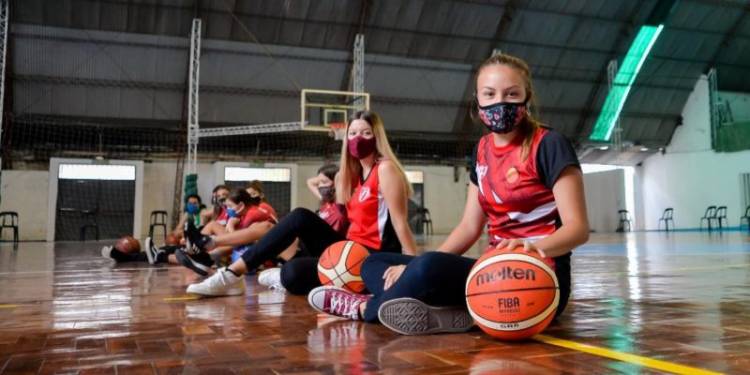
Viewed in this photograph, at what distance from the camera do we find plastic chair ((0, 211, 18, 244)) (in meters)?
15.0

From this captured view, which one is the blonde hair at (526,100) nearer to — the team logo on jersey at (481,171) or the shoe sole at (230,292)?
the team logo on jersey at (481,171)

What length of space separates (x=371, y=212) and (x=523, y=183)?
45.4 inches

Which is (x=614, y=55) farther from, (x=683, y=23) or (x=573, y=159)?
(x=573, y=159)

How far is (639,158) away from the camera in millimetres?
23688

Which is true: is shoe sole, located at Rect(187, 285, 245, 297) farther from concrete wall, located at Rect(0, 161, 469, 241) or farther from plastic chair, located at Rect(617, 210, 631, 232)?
plastic chair, located at Rect(617, 210, 631, 232)

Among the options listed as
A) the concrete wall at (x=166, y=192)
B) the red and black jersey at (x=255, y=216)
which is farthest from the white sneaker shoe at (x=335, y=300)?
the concrete wall at (x=166, y=192)

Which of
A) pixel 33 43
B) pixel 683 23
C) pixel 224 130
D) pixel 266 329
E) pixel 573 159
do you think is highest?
pixel 683 23

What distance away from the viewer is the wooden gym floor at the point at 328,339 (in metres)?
1.76

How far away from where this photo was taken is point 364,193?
126 inches

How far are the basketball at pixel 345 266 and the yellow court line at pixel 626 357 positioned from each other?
1.08 meters

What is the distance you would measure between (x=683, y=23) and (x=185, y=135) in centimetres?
1717

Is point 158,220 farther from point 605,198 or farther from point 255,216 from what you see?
point 605,198

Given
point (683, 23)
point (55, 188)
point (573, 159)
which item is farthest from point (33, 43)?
point (683, 23)

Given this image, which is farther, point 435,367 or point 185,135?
point 185,135
